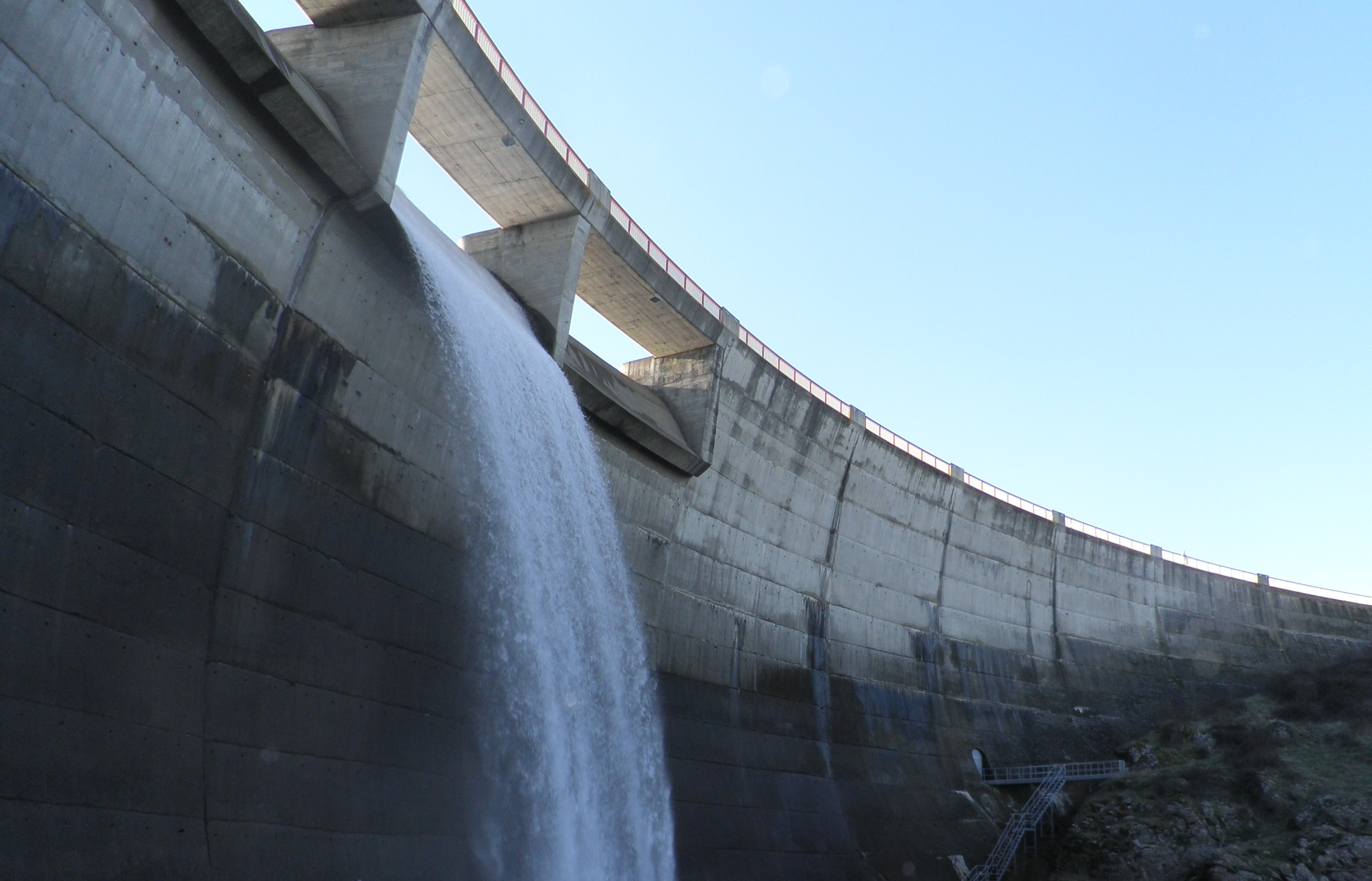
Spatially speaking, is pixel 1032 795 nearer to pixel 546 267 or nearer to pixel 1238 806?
pixel 1238 806

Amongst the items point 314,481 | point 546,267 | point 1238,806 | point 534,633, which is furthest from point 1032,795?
point 314,481

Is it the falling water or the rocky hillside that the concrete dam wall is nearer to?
the falling water

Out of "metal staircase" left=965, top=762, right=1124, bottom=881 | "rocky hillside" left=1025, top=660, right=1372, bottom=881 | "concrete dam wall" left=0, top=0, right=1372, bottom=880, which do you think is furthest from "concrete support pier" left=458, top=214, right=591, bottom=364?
"rocky hillside" left=1025, top=660, right=1372, bottom=881

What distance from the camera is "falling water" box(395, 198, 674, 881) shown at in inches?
554

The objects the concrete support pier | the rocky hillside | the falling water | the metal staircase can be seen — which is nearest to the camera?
the falling water

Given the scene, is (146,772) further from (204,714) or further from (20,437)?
(20,437)

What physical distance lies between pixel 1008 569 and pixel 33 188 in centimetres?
2940

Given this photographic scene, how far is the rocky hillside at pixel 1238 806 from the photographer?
72.9ft

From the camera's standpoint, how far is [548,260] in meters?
18.5

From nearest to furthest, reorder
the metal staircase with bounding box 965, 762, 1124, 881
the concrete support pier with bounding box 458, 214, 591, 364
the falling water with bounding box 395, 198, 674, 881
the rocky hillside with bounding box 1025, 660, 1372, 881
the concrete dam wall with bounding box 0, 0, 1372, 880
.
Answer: the concrete dam wall with bounding box 0, 0, 1372, 880, the falling water with bounding box 395, 198, 674, 881, the concrete support pier with bounding box 458, 214, 591, 364, the rocky hillside with bounding box 1025, 660, 1372, 881, the metal staircase with bounding box 965, 762, 1124, 881

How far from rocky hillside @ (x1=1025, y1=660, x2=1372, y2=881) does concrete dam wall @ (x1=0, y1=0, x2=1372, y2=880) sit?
4.57 meters

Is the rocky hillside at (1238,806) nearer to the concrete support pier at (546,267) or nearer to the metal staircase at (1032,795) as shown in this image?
the metal staircase at (1032,795)

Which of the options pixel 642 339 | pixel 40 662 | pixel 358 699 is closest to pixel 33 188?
pixel 40 662

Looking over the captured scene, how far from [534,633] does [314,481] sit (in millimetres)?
4090
